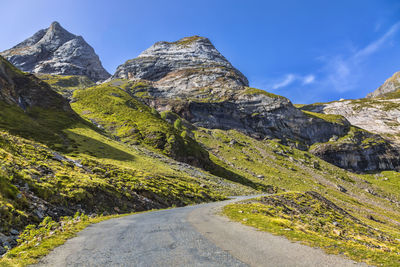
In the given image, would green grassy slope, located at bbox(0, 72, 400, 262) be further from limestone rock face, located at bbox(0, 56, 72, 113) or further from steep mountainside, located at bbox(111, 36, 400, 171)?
steep mountainside, located at bbox(111, 36, 400, 171)

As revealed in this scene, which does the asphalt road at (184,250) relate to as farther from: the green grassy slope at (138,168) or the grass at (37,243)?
the green grassy slope at (138,168)

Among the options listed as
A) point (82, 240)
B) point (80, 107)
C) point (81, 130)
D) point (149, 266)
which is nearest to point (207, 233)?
point (149, 266)

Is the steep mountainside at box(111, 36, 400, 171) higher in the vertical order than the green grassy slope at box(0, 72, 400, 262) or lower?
higher

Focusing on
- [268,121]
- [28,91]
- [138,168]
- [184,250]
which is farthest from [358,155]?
[28,91]

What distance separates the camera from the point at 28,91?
264ft

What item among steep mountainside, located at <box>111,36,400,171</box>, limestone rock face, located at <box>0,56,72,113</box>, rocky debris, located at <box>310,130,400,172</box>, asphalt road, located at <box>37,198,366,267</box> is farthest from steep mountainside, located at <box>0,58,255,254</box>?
rocky debris, located at <box>310,130,400,172</box>

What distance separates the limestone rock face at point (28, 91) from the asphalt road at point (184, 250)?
7993 cm

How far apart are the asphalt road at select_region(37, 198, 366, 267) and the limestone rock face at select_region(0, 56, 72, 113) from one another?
7993 centimetres

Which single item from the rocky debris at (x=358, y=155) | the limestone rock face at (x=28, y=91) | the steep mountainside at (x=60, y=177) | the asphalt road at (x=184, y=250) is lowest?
the steep mountainside at (x=60, y=177)

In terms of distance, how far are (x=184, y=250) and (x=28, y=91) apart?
98095 mm

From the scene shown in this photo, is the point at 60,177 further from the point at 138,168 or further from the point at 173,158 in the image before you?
the point at 173,158

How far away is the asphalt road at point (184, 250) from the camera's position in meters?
7.82

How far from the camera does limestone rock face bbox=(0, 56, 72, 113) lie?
2827 inches

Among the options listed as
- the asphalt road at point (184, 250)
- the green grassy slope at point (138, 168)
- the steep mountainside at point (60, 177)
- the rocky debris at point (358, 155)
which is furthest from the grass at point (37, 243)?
the rocky debris at point (358, 155)
